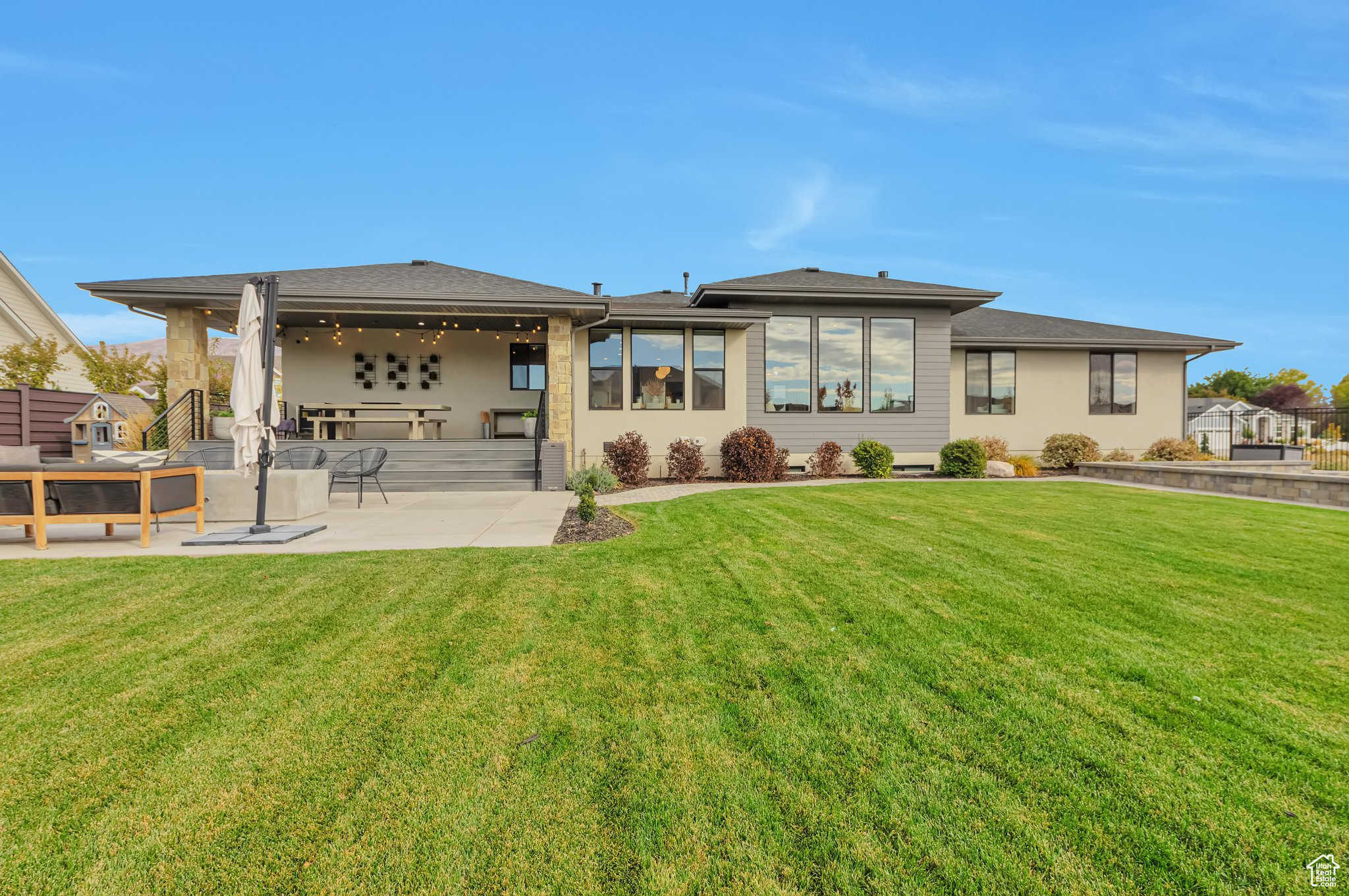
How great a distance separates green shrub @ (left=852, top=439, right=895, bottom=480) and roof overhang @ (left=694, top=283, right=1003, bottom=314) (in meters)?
3.41

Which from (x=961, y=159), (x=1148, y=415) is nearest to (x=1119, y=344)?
(x=1148, y=415)

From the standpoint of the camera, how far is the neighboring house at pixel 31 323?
60.1ft

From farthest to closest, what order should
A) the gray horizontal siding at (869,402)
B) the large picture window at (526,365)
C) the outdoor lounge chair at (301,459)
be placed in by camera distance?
the large picture window at (526,365), the gray horizontal siding at (869,402), the outdoor lounge chair at (301,459)

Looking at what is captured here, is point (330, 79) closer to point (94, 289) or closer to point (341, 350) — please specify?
point (341, 350)

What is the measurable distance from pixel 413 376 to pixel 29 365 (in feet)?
40.6

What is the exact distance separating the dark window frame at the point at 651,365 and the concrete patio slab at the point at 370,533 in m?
4.62

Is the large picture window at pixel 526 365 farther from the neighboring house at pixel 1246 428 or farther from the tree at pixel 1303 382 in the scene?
the tree at pixel 1303 382

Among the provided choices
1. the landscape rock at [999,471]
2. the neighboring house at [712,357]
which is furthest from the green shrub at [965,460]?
the neighboring house at [712,357]

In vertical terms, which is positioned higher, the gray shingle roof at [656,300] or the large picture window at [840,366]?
the gray shingle roof at [656,300]

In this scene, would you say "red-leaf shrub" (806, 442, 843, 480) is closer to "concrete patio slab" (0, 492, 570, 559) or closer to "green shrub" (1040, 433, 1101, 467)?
"green shrub" (1040, 433, 1101, 467)

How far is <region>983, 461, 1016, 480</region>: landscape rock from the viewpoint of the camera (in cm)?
1283

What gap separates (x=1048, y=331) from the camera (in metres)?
15.4

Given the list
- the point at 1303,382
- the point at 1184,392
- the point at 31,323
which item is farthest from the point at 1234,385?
the point at 31,323

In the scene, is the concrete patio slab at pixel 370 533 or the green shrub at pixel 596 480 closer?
the concrete patio slab at pixel 370 533
